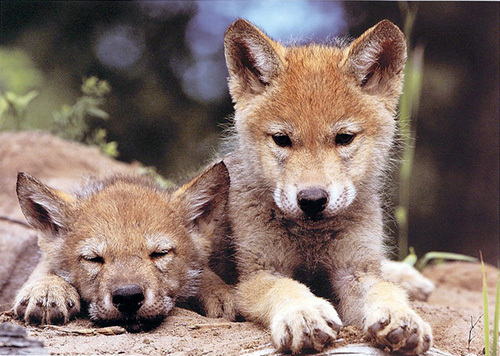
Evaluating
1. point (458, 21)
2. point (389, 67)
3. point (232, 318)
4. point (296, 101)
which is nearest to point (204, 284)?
point (232, 318)

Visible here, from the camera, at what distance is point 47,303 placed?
3.55 meters

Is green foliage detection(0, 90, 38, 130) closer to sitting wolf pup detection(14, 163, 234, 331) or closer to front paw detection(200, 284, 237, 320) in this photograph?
sitting wolf pup detection(14, 163, 234, 331)

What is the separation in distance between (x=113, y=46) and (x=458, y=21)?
16.4ft

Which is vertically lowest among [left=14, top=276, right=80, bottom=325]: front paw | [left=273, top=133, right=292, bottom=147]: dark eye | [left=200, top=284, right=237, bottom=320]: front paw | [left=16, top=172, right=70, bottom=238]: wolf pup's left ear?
[left=200, top=284, right=237, bottom=320]: front paw

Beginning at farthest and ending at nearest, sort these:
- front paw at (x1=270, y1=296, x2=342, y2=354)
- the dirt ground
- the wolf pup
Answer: the wolf pup, the dirt ground, front paw at (x1=270, y1=296, x2=342, y2=354)

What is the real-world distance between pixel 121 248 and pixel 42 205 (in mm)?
809

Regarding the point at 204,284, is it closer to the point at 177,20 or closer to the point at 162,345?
the point at 162,345

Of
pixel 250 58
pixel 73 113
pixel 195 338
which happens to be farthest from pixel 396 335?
pixel 73 113

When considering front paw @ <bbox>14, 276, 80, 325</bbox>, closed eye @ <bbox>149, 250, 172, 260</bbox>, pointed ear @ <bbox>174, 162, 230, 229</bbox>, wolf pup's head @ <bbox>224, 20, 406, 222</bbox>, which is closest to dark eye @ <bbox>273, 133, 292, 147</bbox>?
wolf pup's head @ <bbox>224, 20, 406, 222</bbox>

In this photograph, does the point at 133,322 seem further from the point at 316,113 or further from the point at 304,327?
the point at 316,113

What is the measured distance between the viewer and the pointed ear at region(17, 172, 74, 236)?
3994 millimetres

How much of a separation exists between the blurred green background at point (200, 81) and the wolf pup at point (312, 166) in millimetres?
3010

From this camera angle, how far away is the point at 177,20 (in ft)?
26.5

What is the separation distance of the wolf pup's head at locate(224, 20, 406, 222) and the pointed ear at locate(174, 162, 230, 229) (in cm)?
25
